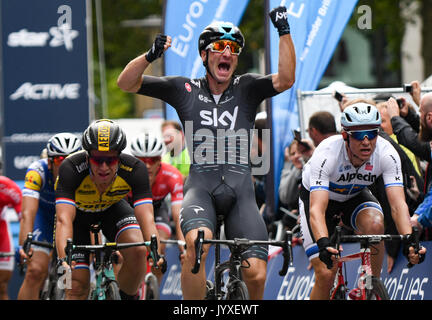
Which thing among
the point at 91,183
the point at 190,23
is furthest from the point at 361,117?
the point at 190,23

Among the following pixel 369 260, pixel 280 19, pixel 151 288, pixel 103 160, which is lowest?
pixel 151 288

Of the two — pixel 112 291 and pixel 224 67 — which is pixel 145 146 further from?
pixel 224 67

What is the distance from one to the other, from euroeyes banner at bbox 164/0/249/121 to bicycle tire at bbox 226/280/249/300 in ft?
21.7

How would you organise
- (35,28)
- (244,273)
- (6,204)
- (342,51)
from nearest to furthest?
(244,273)
(6,204)
(35,28)
(342,51)

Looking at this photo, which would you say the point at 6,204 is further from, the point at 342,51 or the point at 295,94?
the point at 342,51

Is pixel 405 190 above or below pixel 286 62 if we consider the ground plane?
below

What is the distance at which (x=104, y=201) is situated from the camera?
29.6ft

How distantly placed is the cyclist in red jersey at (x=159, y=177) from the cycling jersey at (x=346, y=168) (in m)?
3.31

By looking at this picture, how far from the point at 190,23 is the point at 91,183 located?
18.9 ft

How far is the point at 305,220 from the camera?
858cm

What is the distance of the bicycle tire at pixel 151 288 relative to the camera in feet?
35.4

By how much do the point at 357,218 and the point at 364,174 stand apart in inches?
16.9

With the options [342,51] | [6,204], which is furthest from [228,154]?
[342,51]

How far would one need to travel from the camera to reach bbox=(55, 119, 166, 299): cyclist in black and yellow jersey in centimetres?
829
